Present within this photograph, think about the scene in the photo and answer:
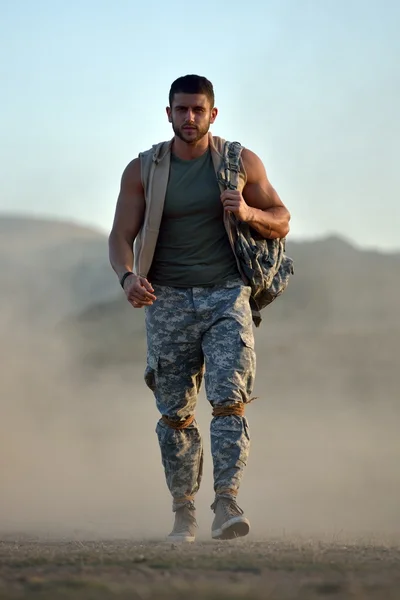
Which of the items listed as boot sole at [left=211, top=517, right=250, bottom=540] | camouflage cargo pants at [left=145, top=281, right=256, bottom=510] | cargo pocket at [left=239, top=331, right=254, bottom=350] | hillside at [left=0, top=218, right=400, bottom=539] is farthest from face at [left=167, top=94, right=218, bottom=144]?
hillside at [left=0, top=218, right=400, bottom=539]

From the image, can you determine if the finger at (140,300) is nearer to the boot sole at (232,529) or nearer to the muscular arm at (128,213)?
the muscular arm at (128,213)

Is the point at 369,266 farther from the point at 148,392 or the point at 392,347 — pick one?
the point at 148,392

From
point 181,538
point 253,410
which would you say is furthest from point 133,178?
point 253,410

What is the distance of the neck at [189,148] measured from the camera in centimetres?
713

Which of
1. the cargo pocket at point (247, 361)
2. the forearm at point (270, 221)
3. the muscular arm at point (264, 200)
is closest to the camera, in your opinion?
the cargo pocket at point (247, 361)

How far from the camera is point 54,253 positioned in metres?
50.3

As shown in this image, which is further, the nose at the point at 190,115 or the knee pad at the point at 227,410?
the nose at the point at 190,115

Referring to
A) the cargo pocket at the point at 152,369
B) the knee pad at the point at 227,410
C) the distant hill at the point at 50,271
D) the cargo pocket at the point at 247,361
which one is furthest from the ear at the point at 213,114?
the distant hill at the point at 50,271

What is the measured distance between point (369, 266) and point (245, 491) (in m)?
28.3

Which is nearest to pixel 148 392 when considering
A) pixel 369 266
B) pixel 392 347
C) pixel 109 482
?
pixel 392 347

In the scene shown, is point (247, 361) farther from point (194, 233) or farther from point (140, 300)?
point (194, 233)

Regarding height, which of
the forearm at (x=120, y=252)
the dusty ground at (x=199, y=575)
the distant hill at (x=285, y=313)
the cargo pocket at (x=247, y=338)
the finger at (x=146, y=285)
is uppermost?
the distant hill at (x=285, y=313)

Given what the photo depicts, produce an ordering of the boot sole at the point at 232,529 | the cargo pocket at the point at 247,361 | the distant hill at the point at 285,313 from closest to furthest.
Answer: the boot sole at the point at 232,529 < the cargo pocket at the point at 247,361 < the distant hill at the point at 285,313

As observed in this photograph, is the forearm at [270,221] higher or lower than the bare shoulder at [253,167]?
lower
